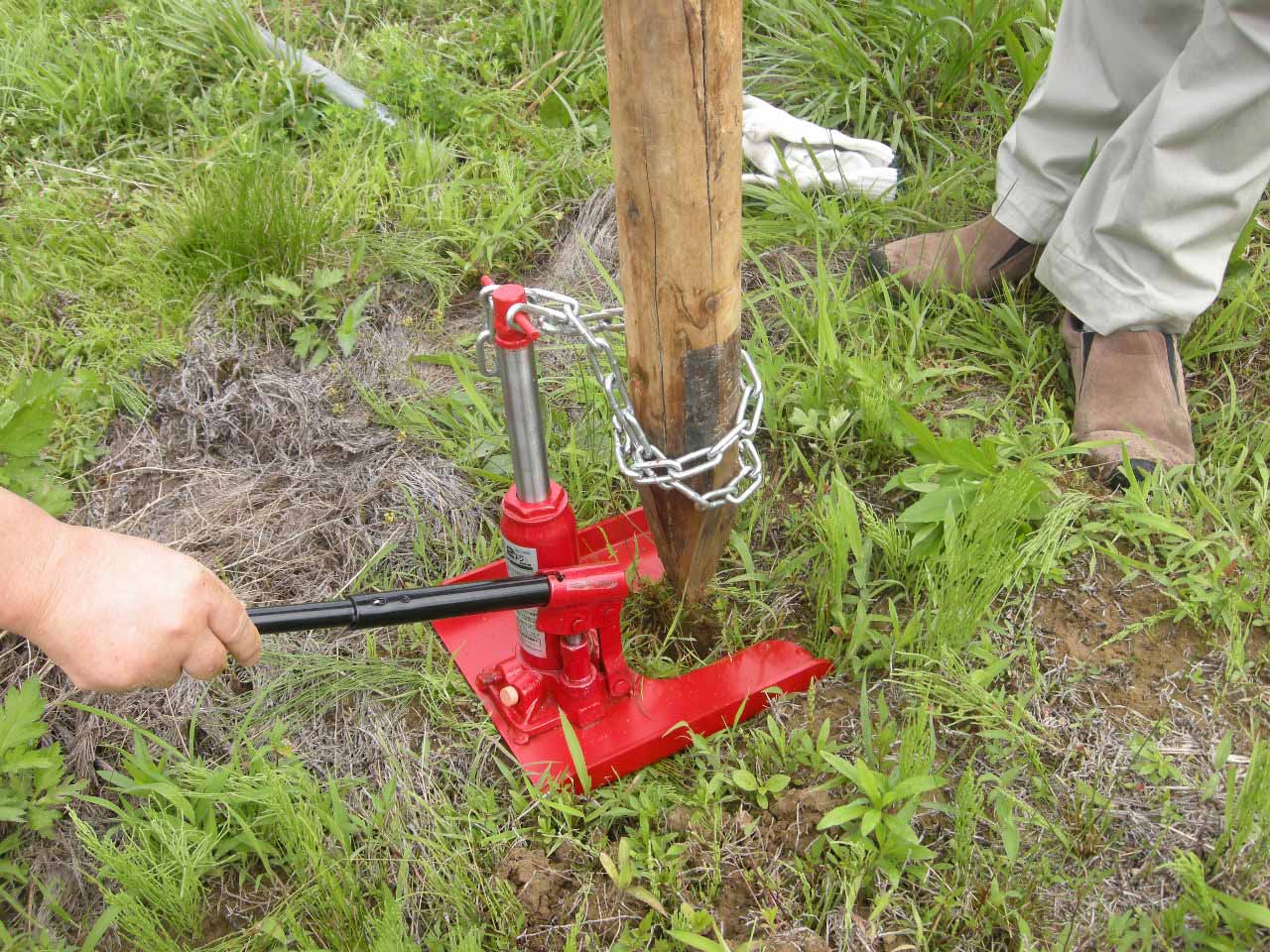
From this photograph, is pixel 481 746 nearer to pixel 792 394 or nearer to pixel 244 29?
pixel 792 394

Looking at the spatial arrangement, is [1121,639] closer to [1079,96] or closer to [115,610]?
[1079,96]

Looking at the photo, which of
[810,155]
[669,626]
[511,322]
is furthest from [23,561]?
[810,155]

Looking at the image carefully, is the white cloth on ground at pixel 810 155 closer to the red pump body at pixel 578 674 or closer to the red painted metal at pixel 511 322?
the red pump body at pixel 578 674

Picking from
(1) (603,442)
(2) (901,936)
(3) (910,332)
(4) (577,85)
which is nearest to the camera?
(2) (901,936)

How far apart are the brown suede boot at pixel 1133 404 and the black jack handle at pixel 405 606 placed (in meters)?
1.47

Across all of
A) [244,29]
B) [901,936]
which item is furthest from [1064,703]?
[244,29]

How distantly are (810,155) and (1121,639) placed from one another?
66.5 inches

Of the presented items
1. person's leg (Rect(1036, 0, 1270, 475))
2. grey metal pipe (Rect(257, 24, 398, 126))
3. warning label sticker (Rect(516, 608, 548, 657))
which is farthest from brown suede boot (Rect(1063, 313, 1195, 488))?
grey metal pipe (Rect(257, 24, 398, 126))

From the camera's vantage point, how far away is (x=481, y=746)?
2.00 metres

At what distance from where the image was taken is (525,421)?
175cm

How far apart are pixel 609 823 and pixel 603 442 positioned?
3.08ft

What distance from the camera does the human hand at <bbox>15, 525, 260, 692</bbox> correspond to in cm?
141

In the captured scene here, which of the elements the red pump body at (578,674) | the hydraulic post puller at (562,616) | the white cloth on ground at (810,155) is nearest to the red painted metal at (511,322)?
the hydraulic post puller at (562,616)

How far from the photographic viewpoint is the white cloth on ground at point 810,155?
3084 millimetres
